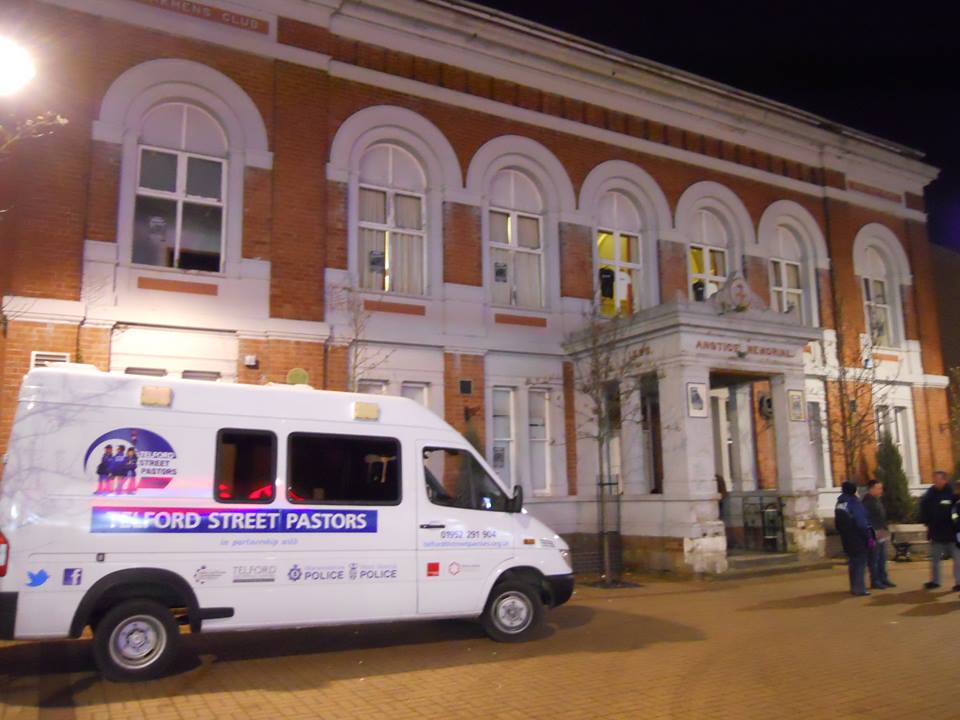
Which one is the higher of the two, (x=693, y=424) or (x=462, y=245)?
(x=462, y=245)

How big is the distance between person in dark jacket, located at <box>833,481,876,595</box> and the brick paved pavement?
3.31ft

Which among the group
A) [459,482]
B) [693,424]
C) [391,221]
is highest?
[391,221]

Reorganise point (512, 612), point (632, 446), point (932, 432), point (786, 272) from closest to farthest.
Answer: point (512, 612) → point (632, 446) → point (786, 272) → point (932, 432)

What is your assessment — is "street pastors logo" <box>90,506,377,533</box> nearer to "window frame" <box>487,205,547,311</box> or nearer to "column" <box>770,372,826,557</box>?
"window frame" <box>487,205,547,311</box>

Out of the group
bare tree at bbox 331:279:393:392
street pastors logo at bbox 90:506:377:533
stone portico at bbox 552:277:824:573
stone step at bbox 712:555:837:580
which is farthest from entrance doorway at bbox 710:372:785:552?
street pastors logo at bbox 90:506:377:533

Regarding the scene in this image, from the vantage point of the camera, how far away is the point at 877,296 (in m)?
22.9

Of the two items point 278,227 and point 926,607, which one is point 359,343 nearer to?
point 278,227

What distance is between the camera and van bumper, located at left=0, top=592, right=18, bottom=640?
688 centimetres

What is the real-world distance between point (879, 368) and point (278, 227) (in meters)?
16.5

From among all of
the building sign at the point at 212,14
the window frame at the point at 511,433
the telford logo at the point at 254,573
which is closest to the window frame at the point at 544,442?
the window frame at the point at 511,433

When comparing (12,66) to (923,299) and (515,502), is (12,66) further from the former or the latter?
(923,299)

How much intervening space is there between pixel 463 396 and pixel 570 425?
2540 millimetres

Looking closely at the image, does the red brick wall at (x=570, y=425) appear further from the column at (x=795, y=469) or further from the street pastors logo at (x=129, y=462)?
the street pastors logo at (x=129, y=462)

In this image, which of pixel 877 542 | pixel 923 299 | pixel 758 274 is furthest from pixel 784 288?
pixel 877 542
